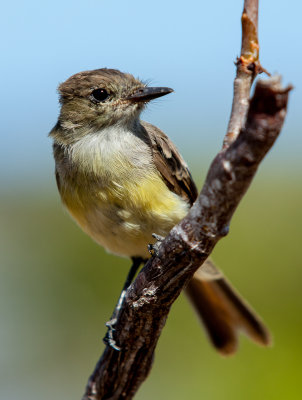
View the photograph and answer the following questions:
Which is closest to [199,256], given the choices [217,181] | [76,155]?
[217,181]

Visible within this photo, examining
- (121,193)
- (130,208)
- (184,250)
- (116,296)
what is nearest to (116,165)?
(121,193)

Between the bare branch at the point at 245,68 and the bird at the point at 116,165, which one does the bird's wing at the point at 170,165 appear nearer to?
the bird at the point at 116,165

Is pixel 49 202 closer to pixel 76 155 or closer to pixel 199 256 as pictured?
pixel 76 155

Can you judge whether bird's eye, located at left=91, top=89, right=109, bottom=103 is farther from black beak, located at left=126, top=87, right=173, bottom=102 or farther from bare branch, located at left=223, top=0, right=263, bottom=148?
bare branch, located at left=223, top=0, right=263, bottom=148

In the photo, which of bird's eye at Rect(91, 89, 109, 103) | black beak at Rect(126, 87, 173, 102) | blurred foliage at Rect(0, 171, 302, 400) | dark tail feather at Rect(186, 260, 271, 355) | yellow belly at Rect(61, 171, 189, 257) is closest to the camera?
yellow belly at Rect(61, 171, 189, 257)

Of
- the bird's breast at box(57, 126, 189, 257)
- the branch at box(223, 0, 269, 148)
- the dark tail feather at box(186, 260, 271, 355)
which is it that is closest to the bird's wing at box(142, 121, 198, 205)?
the bird's breast at box(57, 126, 189, 257)

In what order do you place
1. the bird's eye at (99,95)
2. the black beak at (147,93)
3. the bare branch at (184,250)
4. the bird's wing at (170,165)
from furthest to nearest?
1. the bird's eye at (99,95)
2. the bird's wing at (170,165)
3. the black beak at (147,93)
4. the bare branch at (184,250)

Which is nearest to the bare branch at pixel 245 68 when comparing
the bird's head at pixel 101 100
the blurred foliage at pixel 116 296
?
the bird's head at pixel 101 100
